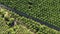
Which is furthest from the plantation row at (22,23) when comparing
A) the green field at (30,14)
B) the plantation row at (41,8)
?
the plantation row at (41,8)

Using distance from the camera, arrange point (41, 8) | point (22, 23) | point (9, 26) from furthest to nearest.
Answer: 1. point (41, 8)
2. point (22, 23)
3. point (9, 26)

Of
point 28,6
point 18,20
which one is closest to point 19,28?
point 18,20

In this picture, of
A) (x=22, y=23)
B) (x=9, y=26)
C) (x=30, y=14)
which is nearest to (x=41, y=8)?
(x=30, y=14)

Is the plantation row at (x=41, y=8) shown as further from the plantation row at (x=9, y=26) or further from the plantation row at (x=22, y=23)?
the plantation row at (x=9, y=26)

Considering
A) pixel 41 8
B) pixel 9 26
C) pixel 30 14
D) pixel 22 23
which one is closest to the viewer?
pixel 9 26

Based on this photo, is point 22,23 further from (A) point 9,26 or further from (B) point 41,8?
(B) point 41,8

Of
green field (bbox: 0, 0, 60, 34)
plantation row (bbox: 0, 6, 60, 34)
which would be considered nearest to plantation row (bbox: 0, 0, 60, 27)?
green field (bbox: 0, 0, 60, 34)

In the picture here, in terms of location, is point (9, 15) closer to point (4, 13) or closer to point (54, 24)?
point (4, 13)

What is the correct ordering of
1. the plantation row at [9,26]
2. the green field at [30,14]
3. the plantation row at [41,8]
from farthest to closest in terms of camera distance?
the plantation row at [41,8] → the green field at [30,14] → the plantation row at [9,26]
